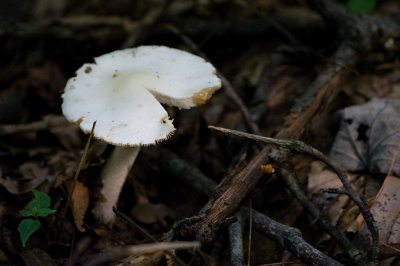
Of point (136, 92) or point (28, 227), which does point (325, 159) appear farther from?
point (28, 227)

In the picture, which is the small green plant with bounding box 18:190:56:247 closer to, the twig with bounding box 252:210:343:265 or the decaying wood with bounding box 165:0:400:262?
the decaying wood with bounding box 165:0:400:262

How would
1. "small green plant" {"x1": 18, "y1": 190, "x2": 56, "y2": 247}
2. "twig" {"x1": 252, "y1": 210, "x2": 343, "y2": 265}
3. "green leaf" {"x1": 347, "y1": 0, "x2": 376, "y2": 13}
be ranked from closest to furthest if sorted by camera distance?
"twig" {"x1": 252, "y1": 210, "x2": 343, "y2": 265}
"small green plant" {"x1": 18, "y1": 190, "x2": 56, "y2": 247}
"green leaf" {"x1": 347, "y1": 0, "x2": 376, "y2": 13}

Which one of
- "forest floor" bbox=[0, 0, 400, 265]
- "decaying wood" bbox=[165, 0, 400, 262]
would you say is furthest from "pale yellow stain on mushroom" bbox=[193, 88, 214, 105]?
"decaying wood" bbox=[165, 0, 400, 262]

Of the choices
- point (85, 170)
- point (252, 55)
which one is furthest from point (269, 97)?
point (85, 170)

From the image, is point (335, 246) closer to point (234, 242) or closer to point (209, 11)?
point (234, 242)

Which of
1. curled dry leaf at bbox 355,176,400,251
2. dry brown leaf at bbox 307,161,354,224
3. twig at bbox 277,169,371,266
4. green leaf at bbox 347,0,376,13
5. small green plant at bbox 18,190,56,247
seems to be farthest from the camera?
green leaf at bbox 347,0,376,13

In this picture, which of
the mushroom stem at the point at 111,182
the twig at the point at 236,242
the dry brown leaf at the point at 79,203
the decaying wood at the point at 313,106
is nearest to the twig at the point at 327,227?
the decaying wood at the point at 313,106

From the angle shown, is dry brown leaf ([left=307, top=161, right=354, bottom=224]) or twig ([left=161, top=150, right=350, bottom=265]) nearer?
twig ([left=161, top=150, right=350, bottom=265])
